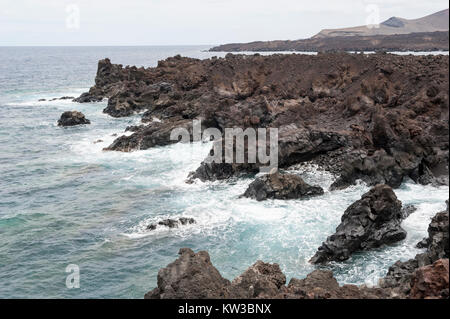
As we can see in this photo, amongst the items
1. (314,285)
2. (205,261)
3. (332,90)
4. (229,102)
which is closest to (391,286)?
(314,285)

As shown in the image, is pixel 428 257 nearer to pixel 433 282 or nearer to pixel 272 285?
pixel 272 285

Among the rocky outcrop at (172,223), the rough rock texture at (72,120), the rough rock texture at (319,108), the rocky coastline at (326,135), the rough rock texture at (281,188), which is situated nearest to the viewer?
the rocky coastline at (326,135)

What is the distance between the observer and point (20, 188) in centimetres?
3556

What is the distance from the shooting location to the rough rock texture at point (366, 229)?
67.8 ft

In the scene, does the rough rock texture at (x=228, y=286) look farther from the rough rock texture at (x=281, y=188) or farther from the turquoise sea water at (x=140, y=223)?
the rough rock texture at (x=281, y=188)

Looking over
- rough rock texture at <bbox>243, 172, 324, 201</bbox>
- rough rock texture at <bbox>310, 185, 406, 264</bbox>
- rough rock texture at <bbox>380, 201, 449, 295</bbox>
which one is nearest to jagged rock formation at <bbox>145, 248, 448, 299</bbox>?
rough rock texture at <bbox>380, 201, 449, 295</bbox>

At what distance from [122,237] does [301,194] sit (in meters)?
11.6

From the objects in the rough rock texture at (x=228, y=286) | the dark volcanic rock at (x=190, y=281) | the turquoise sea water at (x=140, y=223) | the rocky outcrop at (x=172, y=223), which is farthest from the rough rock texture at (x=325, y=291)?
the rocky outcrop at (x=172, y=223)

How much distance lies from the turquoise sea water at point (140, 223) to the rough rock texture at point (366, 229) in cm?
48

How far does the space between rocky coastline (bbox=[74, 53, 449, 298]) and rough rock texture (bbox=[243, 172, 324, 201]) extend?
0.07m

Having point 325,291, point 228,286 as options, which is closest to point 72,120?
point 228,286

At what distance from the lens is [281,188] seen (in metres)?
28.7

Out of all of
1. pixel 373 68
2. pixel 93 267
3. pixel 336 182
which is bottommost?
pixel 93 267

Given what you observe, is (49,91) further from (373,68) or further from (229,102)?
(373,68)
